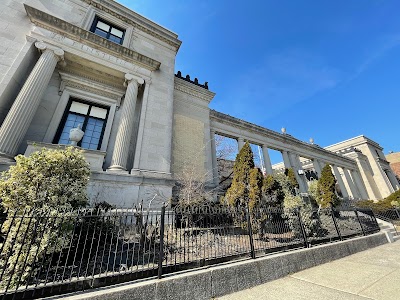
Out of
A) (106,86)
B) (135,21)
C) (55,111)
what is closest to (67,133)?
(55,111)

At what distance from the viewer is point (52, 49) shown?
31.2 feet

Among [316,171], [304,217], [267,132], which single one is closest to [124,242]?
[304,217]

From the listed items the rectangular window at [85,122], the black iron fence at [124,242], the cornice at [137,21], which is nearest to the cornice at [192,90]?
the cornice at [137,21]

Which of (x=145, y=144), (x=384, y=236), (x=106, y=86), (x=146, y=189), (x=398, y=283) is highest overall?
(x=106, y=86)

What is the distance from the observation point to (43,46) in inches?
367

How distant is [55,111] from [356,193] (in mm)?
35147

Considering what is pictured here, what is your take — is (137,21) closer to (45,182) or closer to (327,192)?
(45,182)

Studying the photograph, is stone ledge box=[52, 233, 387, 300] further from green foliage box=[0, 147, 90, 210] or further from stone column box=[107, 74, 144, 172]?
stone column box=[107, 74, 144, 172]

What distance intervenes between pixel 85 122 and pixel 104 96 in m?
1.99

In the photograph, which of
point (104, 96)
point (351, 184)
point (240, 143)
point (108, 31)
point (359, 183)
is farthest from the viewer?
point (359, 183)

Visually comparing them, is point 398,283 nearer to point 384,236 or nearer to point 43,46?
point 384,236

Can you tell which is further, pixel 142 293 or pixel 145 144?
pixel 145 144

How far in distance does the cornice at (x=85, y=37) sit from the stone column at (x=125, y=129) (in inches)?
54.4

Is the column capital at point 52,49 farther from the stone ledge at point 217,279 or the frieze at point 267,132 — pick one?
the stone ledge at point 217,279
